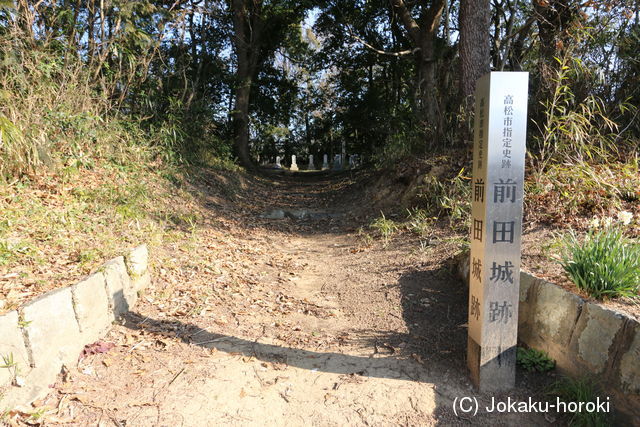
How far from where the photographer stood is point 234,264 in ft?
17.0

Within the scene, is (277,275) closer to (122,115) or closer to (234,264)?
(234,264)

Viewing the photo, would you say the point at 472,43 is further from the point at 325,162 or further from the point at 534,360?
the point at 325,162

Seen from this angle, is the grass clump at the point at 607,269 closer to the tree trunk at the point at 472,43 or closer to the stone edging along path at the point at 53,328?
the stone edging along path at the point at 53,328

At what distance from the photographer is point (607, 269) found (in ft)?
8.91

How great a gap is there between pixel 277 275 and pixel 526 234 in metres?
2.88

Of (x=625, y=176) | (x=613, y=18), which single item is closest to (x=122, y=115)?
(x=625, y=176)

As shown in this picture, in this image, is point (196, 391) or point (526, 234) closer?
point (196, 391)

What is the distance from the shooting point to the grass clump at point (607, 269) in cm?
270

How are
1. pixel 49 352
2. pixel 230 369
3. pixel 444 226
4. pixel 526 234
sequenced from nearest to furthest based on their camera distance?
pixel 49 352
pixel 230 369
pixel 526 234
pixel 444 226

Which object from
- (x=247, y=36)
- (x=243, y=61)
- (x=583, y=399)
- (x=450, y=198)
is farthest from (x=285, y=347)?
(x=247, y=36)

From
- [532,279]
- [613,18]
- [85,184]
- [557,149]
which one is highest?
[613,18]

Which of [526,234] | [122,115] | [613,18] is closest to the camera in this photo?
[526,234]

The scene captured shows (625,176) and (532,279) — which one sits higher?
(625,176)

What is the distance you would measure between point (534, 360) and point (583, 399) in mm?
514
